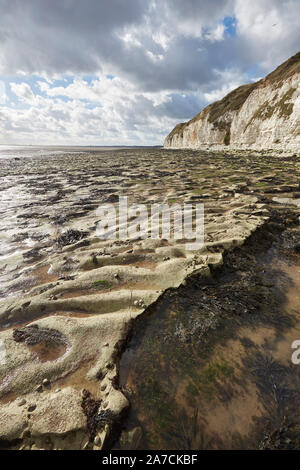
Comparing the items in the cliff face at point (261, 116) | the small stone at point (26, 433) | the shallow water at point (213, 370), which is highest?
the cliff face at point (261, 116)

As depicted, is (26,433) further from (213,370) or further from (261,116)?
(261,116)

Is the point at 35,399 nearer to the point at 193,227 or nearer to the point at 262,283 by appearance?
the point at 262,283

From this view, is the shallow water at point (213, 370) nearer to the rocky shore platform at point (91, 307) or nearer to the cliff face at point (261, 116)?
the rocky shore platform at point (91, 307)

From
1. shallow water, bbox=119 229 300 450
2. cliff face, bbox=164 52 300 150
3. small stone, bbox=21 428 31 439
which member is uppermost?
cliff face, bbox=164 52 300 150

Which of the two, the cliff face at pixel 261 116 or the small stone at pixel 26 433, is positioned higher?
the cliff face at pixel 261 116

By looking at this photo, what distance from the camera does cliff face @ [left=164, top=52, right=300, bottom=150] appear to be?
26.9 metres

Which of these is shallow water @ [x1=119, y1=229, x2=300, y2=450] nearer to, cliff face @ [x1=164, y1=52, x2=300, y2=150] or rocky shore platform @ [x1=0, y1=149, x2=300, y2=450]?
rocky shore platform @ [x1=0, y1=149, x2=300, y2=450]

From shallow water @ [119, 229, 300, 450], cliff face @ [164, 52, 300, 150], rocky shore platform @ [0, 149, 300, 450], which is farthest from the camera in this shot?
cliff face @ [164, 52, 300, 150]

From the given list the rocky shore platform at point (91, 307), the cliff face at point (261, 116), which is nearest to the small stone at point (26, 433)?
the rocky shore platform at point (91, 307)

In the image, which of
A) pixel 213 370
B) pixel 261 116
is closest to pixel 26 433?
pixel 213 370

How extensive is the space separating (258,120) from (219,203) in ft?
110

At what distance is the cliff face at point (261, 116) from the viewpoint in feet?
88.4

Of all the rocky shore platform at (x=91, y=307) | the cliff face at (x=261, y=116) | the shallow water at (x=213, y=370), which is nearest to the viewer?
the shallow water at (x=213, y=370)

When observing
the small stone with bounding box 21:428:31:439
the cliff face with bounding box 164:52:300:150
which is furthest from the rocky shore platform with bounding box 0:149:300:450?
the cliff face with bounding box 164:52:300:150
